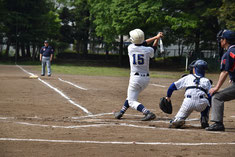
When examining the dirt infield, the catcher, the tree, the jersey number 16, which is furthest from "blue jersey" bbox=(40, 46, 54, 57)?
the tree

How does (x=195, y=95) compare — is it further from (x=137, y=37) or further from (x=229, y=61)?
(x=137, y=37)

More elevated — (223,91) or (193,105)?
(223,91)

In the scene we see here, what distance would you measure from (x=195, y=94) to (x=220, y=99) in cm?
54

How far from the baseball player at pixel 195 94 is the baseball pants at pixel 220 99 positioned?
27 cm

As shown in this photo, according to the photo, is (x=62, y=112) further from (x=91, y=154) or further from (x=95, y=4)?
(x=95, y=4)

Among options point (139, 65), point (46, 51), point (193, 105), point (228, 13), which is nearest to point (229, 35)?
point (193, 105)

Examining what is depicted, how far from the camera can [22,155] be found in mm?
5430

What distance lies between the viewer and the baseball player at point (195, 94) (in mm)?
8078

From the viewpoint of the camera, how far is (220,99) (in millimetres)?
7828

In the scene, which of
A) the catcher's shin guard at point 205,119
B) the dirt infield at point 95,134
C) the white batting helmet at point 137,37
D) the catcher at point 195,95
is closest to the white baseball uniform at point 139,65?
the white batting helmet at point 137,37

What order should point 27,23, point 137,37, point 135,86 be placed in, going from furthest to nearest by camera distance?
1. point 27,23
2. point 135,86
3. point 137,37

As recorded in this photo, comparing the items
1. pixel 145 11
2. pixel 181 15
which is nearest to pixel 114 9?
pixel 145 11

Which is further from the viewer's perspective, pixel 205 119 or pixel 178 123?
pixel 205 119

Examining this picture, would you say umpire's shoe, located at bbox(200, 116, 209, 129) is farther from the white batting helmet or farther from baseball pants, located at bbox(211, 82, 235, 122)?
the white batting helmet
